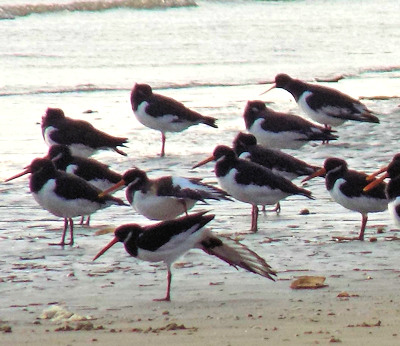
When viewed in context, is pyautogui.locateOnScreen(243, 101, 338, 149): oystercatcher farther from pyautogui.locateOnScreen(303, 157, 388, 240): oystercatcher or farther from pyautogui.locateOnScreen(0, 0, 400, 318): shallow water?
pyautogui.locateOnScreen(303, 157, 388, 240): oystercatcher

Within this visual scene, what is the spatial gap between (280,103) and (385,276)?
8005 mm

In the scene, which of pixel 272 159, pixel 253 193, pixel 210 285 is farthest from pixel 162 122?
pixel 210 285

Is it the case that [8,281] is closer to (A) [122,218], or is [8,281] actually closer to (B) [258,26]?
(A) [122,218]

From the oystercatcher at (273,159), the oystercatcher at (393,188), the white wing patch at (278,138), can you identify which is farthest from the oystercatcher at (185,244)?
the white wing patch at (278,138)

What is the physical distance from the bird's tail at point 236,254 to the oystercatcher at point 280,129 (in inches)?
181

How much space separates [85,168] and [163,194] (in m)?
1.11

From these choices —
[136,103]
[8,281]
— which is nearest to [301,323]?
[8,281]

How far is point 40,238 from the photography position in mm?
7406

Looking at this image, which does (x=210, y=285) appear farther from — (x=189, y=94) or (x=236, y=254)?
(x=189, y=94)

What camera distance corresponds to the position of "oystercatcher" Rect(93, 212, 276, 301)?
233 inches

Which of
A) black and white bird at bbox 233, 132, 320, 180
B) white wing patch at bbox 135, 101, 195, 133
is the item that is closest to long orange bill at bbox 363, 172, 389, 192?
black and white bird at bbox 233, 132, 320, 180

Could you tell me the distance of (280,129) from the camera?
1058 centimetres

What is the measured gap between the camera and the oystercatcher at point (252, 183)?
25.6 ft

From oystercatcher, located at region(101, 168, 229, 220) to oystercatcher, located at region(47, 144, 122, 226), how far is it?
1.95 ft
